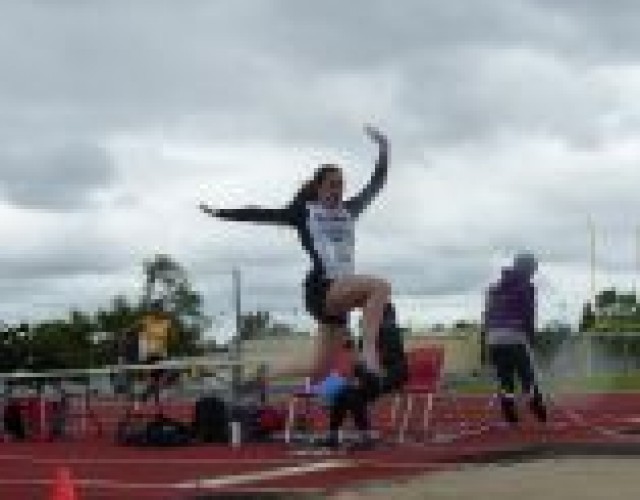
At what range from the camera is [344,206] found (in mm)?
12062

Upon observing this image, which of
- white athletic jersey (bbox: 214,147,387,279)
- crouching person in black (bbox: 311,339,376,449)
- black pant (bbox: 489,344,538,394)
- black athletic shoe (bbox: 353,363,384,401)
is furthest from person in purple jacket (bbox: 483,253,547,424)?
white athletic jersey (bbox: 214,147,387,279)

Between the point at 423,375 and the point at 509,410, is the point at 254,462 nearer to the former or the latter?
the point at 423,375

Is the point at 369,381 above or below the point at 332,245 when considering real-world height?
below

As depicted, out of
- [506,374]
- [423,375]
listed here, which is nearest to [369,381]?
[423,375]

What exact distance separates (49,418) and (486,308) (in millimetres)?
5483

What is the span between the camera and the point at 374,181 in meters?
12.1

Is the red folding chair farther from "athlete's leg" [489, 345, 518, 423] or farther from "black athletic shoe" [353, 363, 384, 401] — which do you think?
"black athletic shoe" [353, 363, 384, 401]

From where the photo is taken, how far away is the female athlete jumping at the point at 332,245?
11336 millimetres

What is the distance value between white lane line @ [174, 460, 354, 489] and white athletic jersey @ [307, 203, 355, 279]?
1427mm

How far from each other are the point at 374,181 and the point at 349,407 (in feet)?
7.55

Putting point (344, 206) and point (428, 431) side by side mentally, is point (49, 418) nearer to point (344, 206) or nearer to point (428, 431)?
point (428, 431)

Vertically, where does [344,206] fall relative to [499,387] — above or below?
above

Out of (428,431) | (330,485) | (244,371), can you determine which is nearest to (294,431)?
(428,431)

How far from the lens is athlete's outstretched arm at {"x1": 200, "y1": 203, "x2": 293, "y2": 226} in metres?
11.2
